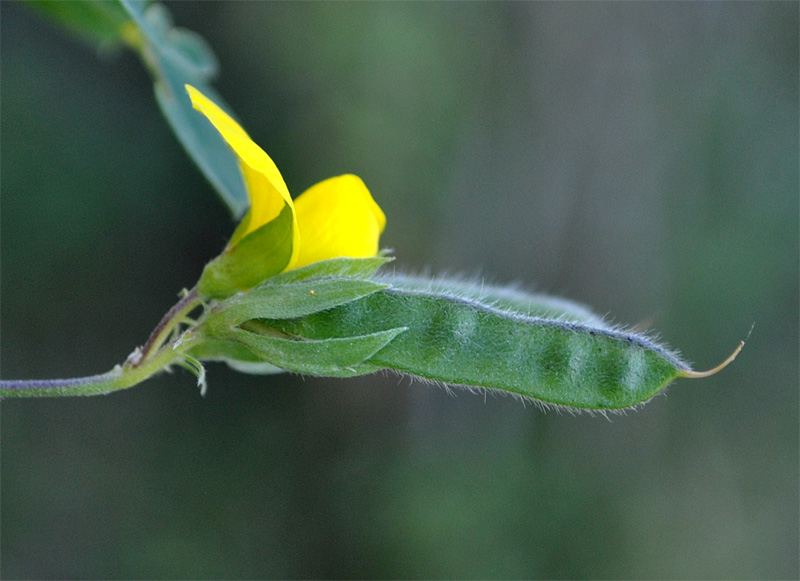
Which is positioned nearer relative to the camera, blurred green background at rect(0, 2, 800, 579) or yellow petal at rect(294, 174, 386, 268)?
yellow petal at rect(294, 174, 386, 268)

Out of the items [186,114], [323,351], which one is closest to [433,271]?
[186,114]

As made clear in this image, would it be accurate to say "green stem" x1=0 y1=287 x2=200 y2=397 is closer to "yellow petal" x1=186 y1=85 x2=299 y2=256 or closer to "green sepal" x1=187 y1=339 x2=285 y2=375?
"green sepal" x1=187 y1=339 x2=285 y2=375

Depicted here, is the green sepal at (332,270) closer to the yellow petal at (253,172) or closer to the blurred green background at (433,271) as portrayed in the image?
the yellow petal at (253,172)

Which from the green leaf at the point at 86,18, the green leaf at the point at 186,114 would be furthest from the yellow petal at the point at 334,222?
the green leaf at the point at 86,18

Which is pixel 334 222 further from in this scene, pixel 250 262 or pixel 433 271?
pixel 433 271

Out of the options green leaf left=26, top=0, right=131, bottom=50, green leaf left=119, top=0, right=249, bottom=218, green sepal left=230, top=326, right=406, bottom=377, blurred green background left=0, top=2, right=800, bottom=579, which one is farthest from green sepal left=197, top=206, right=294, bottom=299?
blurred green background left=0, top=2, right=800, bottom=579

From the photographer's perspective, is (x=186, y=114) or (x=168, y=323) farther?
(x=186, y=114)
